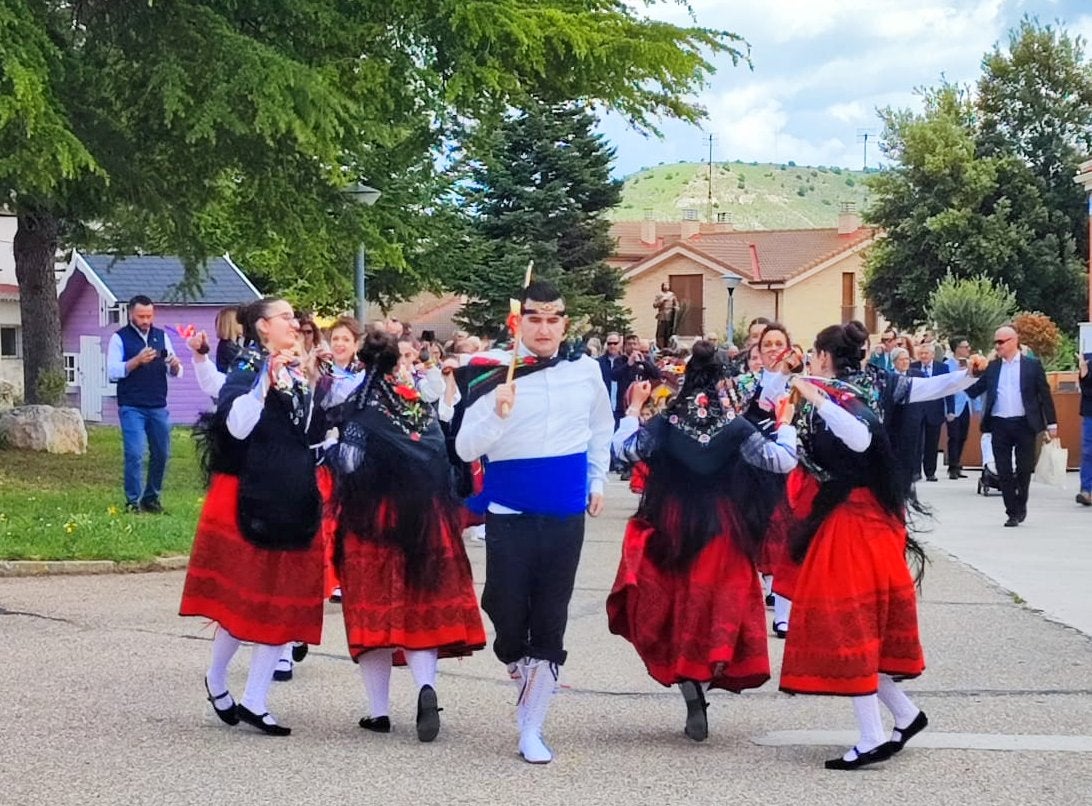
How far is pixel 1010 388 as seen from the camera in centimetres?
1506

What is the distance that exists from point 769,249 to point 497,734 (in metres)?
66.7

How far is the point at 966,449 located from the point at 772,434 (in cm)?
1678

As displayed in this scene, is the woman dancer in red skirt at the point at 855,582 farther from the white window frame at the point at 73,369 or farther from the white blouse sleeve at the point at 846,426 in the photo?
the white window frame at the point at 73,369

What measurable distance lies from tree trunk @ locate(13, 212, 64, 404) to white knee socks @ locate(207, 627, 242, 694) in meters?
16.9

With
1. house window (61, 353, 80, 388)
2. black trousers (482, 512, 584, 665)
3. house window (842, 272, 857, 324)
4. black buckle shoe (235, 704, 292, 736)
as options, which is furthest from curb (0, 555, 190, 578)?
house window (842, 272, 857, 324)

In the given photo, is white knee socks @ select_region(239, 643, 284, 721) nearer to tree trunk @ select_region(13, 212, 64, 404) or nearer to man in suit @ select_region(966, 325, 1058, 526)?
man in suit @ select_region(966, 325, 1058, 526)

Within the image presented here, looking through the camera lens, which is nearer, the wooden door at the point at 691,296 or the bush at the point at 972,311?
the bush at the point at 972,311

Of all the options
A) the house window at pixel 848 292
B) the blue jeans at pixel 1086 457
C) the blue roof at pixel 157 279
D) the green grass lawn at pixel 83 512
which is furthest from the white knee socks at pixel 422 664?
the house window at pixel 848 292

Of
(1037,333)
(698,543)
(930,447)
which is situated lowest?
(930,447)

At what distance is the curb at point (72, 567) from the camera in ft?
36.9

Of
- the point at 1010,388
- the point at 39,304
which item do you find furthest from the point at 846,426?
the point at 39,304

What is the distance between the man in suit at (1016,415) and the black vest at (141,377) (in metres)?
7.32

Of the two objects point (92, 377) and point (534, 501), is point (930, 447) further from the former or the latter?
point (92, 377)

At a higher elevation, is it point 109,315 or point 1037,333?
point 109,315
